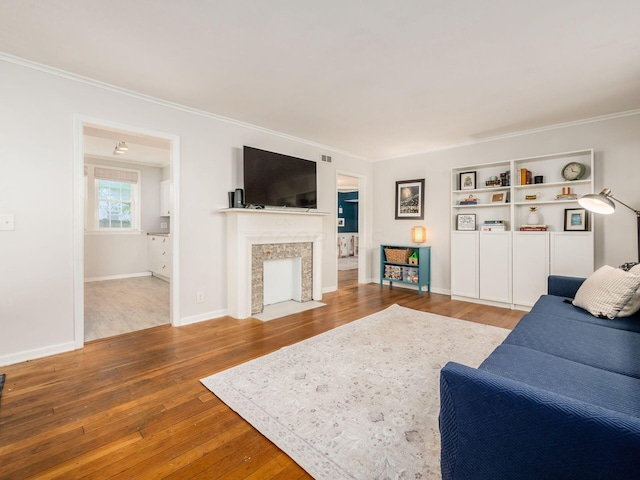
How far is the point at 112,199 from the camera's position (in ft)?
20.7

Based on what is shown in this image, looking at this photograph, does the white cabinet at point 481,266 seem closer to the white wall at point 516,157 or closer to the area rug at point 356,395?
the white wall at point 516,157

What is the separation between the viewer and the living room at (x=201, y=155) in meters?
2.47

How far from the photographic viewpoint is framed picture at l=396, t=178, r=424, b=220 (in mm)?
5332

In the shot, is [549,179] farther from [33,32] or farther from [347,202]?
[347,202]

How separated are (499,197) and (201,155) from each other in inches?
161

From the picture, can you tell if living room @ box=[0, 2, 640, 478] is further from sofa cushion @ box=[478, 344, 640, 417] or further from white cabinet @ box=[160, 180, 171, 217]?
white cabinet @ box=[160, 180, 171, 217]

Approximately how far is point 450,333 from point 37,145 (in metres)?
4.12

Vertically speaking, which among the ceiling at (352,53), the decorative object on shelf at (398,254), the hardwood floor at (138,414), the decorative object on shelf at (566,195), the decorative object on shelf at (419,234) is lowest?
the hardwood floor at (138,414)

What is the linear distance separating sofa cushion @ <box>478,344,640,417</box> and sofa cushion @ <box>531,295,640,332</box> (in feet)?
2.71

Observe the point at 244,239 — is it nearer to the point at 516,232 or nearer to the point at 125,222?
the point at 516,232

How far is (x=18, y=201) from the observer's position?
2488mm

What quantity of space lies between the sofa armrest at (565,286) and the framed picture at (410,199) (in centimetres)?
257

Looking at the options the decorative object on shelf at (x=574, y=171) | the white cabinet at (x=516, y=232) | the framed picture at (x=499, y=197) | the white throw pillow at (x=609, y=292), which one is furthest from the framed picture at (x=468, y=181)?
the white throw pillow at (x=609, y=292)

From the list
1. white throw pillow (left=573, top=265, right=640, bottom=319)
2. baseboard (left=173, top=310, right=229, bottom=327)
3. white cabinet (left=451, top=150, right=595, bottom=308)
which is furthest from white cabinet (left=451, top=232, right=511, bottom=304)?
baseboard (left=173, top=310, right=229, bottom=327)
